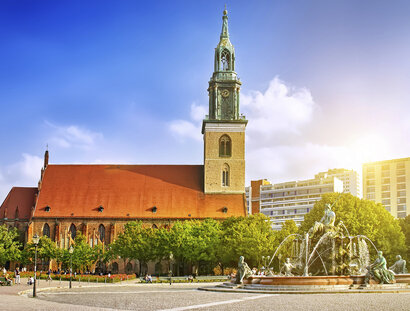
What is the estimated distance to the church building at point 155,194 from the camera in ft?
249

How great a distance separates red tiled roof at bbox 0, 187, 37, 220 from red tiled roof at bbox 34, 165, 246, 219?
2.59m

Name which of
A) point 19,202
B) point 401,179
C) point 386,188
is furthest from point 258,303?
point 386,188

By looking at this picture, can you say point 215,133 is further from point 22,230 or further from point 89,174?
point 22,230

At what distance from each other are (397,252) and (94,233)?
131 feet

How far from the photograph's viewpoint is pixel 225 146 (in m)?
77.9

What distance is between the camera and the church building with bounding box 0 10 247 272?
76000mm

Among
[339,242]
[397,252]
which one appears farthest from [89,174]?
[339,242]

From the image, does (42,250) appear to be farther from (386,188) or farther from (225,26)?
(386,188)

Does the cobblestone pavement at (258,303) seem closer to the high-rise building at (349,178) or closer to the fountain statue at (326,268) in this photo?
the fountain statue at (326,268)

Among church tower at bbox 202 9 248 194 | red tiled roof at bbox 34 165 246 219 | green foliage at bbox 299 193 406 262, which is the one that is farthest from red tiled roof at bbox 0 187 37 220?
green foliage at bbox 299 193 406 262

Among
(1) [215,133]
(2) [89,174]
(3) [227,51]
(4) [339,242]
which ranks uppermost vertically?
(3) [227,51]

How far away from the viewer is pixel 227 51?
252ft

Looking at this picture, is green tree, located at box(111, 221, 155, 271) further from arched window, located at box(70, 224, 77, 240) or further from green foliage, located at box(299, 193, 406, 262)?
green foliage, located at box(299, 193, 406, 262)

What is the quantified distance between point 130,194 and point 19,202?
16438mm
